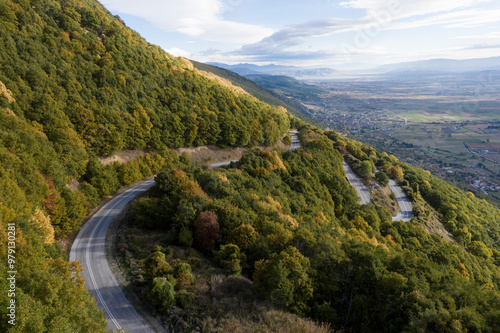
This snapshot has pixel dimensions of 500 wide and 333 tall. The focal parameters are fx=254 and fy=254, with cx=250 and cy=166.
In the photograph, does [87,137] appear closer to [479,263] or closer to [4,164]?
[4,164]

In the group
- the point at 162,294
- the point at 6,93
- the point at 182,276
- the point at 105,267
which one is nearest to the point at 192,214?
the point at 182,276

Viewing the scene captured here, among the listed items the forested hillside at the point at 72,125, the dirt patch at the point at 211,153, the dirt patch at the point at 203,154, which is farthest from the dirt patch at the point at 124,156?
the dirt patch at the point at 211,153

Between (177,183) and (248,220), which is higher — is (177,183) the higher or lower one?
the higher one

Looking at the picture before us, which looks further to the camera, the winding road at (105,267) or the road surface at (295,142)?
the road surface at (295,142)

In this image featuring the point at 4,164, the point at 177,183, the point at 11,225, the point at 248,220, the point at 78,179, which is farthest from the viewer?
the point at 78,179

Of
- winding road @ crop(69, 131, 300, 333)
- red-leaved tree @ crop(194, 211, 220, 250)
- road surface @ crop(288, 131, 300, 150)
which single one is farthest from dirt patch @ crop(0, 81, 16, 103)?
road surface @ crop(288, 131, 300, 150)

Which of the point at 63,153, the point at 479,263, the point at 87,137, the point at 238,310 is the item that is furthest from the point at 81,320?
the point at 479,263

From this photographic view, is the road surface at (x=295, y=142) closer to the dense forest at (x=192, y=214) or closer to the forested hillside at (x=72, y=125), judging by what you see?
the forested hillside at (x=72, y=125)
